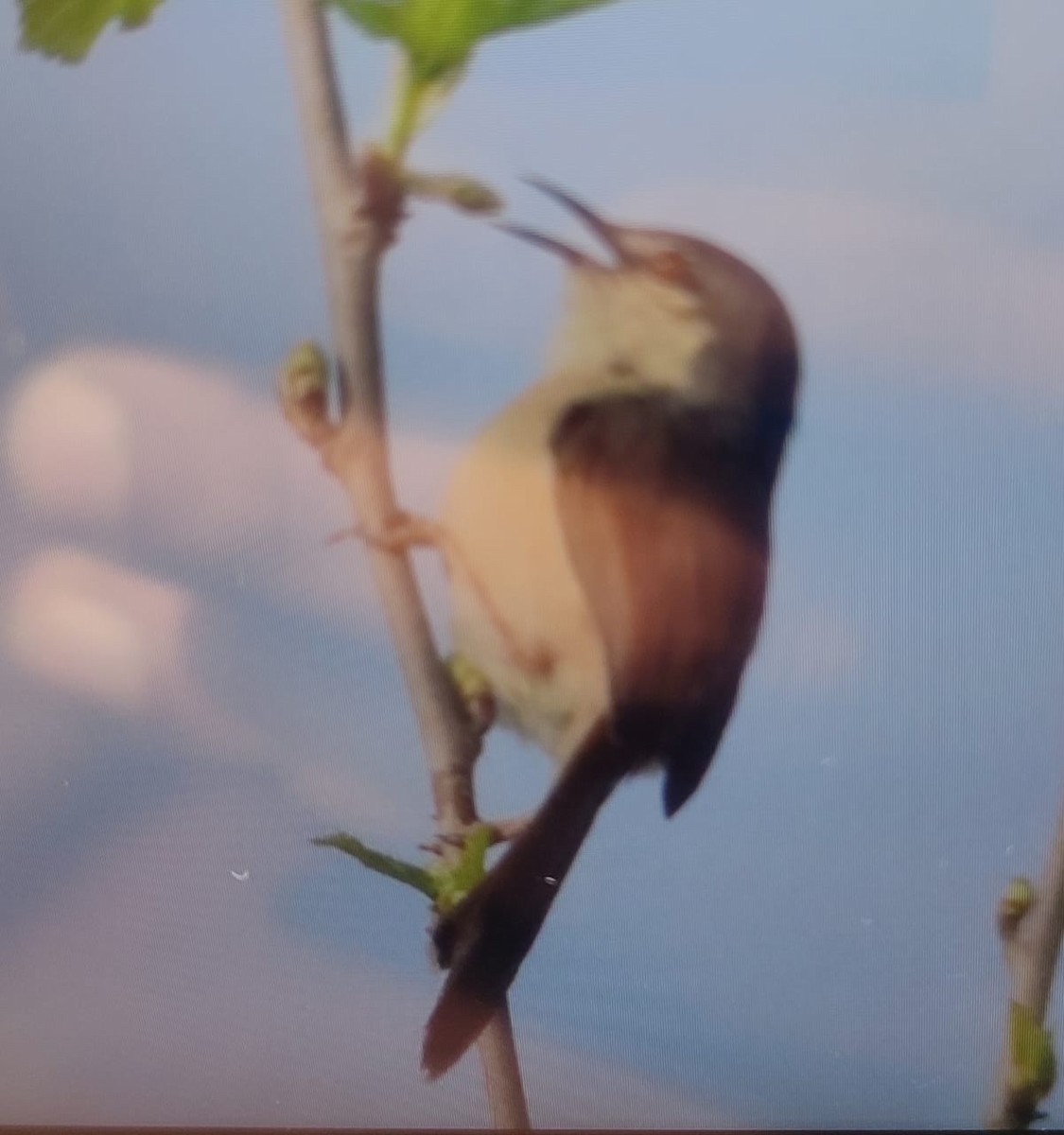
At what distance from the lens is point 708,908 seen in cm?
72

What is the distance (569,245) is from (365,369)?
0.42 feet

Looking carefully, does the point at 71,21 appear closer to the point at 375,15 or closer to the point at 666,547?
the point at 375,15

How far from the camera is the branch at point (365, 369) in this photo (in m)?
0.71

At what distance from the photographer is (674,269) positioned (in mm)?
704

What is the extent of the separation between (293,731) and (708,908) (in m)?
0.25

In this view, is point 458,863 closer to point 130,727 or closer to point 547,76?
point 130,727

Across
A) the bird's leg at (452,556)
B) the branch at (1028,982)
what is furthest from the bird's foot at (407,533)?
the branch at (1028,982)

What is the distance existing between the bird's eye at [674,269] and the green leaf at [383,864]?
1.14ft

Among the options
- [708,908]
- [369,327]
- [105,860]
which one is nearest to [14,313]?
[369,327]

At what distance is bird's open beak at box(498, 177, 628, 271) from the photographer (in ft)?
2.32

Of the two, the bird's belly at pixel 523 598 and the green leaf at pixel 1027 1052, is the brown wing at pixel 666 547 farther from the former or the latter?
the green leaf at pixel 1027 1052

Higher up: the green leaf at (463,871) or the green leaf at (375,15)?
the green leaf at (375,15)

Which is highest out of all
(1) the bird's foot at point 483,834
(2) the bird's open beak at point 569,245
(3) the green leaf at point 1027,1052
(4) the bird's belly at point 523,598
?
(2) the bird's open beak at point 569,245

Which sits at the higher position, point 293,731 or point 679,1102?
point 293,731
